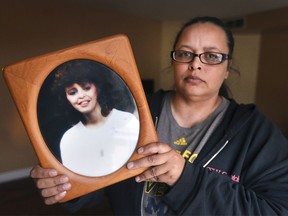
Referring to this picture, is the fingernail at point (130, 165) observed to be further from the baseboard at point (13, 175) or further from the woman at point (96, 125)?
the baseboard at point (13, 175)

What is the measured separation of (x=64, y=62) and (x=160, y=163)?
0.90 ft

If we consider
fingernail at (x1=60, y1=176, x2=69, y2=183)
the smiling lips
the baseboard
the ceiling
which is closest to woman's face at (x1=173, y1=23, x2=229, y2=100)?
the smiling lips

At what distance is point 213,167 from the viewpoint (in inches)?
24.7

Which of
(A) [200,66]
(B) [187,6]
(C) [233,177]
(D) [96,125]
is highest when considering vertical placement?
(B) [187,6]

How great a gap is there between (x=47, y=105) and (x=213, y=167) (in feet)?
1.33

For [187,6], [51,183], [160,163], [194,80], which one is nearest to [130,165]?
[160,163]

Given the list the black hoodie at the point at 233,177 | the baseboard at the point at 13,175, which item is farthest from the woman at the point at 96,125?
the baseboard at the point at 13,175

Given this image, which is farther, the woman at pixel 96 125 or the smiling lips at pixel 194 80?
the smiling lips at pixel 194 80

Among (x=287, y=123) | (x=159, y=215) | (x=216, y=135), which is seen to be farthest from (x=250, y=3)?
(x=159, y=215)

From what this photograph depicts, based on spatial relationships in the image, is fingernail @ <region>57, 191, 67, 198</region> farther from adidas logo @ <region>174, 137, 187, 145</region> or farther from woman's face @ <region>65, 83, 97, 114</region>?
adidas logo @ <region>174, 137, 187, 145</region>

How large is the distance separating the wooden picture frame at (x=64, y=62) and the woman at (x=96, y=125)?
0.05ft

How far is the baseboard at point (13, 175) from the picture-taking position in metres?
2.56

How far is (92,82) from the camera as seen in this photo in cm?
53

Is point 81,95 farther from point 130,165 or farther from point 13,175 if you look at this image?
point 13,175
